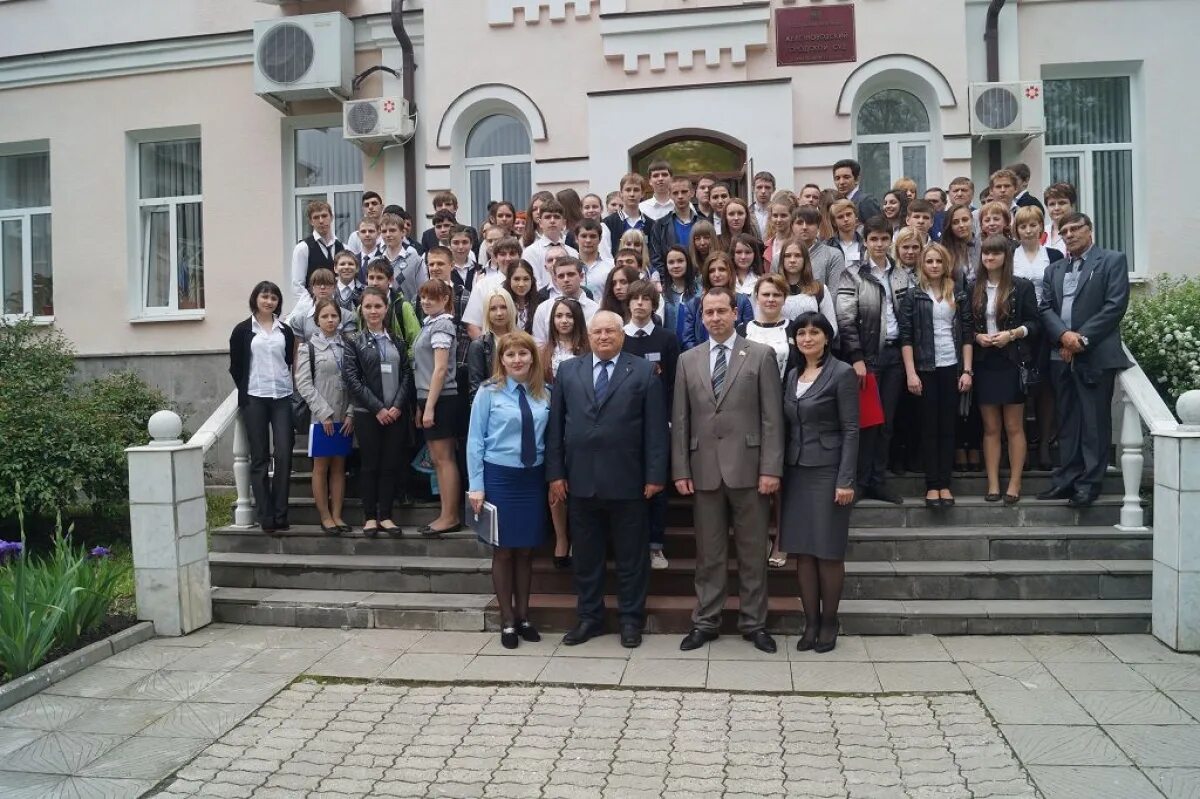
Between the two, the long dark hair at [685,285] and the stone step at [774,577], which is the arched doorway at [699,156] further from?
the stone step at [774,577]

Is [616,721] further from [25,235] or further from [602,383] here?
[25,235]

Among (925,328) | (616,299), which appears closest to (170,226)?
(616,299)

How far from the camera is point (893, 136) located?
1088 cm

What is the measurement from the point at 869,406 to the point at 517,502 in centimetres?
263

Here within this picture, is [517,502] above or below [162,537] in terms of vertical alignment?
above

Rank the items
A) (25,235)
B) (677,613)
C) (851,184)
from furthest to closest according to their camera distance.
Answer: (25,235) → (851,184) → (677,613)

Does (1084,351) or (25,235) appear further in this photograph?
(25,235)

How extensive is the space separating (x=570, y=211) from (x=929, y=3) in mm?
4729

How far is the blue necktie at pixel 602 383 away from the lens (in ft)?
20.3

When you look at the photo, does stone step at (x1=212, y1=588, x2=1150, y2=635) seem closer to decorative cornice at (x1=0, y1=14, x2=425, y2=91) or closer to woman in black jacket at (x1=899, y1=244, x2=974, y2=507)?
woman in black jacket at (x1=899, y1=244, x2=974, y2=507)

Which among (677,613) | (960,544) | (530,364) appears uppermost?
(530,364)

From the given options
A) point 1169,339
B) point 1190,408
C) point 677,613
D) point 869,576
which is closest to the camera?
point 1190,408

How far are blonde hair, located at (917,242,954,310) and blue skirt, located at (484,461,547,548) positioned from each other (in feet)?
10.7

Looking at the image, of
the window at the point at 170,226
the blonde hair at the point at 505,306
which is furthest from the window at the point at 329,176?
the blonde hair at the point at 505,306
